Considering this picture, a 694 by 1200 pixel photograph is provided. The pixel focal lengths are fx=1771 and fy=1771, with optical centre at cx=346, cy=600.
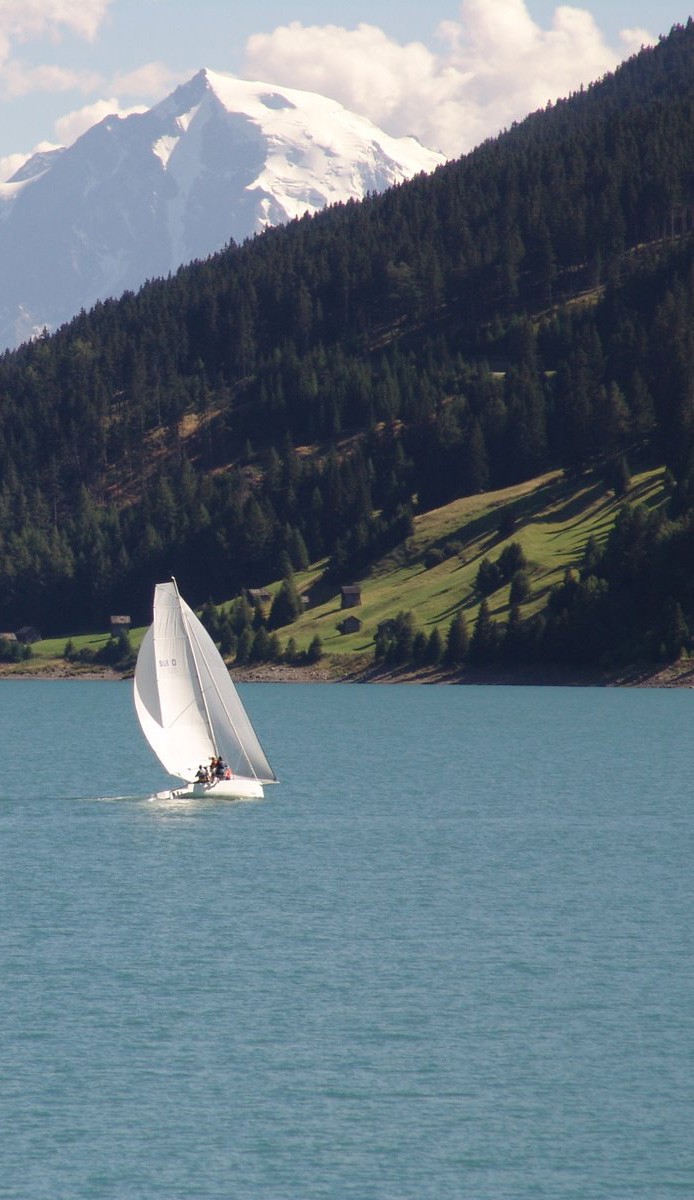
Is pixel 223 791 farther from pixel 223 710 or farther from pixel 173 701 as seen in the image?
pixel 173 701

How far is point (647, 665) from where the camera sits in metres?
186

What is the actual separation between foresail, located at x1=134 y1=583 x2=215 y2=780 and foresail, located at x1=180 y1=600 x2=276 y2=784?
0.60 m

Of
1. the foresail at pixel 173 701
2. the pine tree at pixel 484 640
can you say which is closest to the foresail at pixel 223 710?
the foresail at pixel 173 701

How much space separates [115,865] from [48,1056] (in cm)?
2996

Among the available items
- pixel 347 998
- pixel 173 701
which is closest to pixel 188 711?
pixel 173 701

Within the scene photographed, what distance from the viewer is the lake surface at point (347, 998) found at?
37062 millimetres

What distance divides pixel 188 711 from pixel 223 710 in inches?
87.8

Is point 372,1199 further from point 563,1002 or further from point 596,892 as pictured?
point 596,892

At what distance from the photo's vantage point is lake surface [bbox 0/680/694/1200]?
122 feet

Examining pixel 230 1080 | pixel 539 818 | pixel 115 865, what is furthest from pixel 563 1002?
pixel 539 818

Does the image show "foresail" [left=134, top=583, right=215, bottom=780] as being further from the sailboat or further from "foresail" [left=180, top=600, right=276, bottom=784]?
"foresail" [left=180, top=600, right=276, bottom=784]

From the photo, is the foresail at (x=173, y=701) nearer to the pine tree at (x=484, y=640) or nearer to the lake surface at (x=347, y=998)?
the lake surface at (x=347, y=998)

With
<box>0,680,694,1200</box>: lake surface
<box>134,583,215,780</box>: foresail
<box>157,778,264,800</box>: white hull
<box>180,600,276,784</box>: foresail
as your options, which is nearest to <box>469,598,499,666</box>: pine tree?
<box>0,680,694,1200</box>: lake surface

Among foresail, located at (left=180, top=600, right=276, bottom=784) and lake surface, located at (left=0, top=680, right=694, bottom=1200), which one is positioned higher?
foresail, located at (left=180, top=600, right=276, bottom=784)
